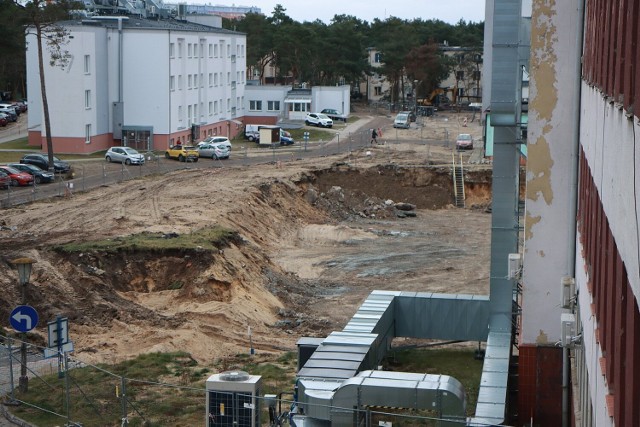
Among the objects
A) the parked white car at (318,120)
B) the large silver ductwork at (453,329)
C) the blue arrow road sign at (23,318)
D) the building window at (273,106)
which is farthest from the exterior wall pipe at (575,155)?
the building window at (273,106)

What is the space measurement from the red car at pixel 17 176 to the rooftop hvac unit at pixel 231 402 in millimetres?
40150

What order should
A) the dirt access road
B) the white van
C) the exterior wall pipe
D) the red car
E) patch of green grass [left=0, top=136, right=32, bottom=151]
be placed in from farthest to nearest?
the white van < patch of green grass [left=0, top=136, right=32, bottom=151] < the red car < the dirt access road < the exterior wall pipe

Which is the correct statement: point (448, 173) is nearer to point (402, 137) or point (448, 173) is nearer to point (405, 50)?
point (402, 137)

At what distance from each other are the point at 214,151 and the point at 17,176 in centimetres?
1789

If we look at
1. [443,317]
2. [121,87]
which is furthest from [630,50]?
[121,87]

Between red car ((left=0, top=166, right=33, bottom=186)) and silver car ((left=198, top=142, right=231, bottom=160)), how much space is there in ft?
55.8

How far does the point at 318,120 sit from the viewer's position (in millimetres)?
97875

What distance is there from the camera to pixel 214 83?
289 ft

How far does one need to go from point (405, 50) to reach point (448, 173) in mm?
64348

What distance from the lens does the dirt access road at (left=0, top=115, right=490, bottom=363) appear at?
32062mm

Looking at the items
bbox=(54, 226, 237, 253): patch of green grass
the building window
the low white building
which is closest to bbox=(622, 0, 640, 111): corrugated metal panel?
bbox=(54, 226, 237, 253): patch of green grass

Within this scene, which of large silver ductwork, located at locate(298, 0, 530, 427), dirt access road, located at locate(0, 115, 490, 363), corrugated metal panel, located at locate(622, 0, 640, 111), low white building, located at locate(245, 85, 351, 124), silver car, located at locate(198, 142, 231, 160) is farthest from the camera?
low white building, located at locate(245, 85, 351, 124)

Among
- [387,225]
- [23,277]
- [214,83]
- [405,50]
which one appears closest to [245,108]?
[214,83]

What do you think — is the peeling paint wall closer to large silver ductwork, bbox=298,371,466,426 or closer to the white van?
large silver ductwork, bbox=298,371,466,426
